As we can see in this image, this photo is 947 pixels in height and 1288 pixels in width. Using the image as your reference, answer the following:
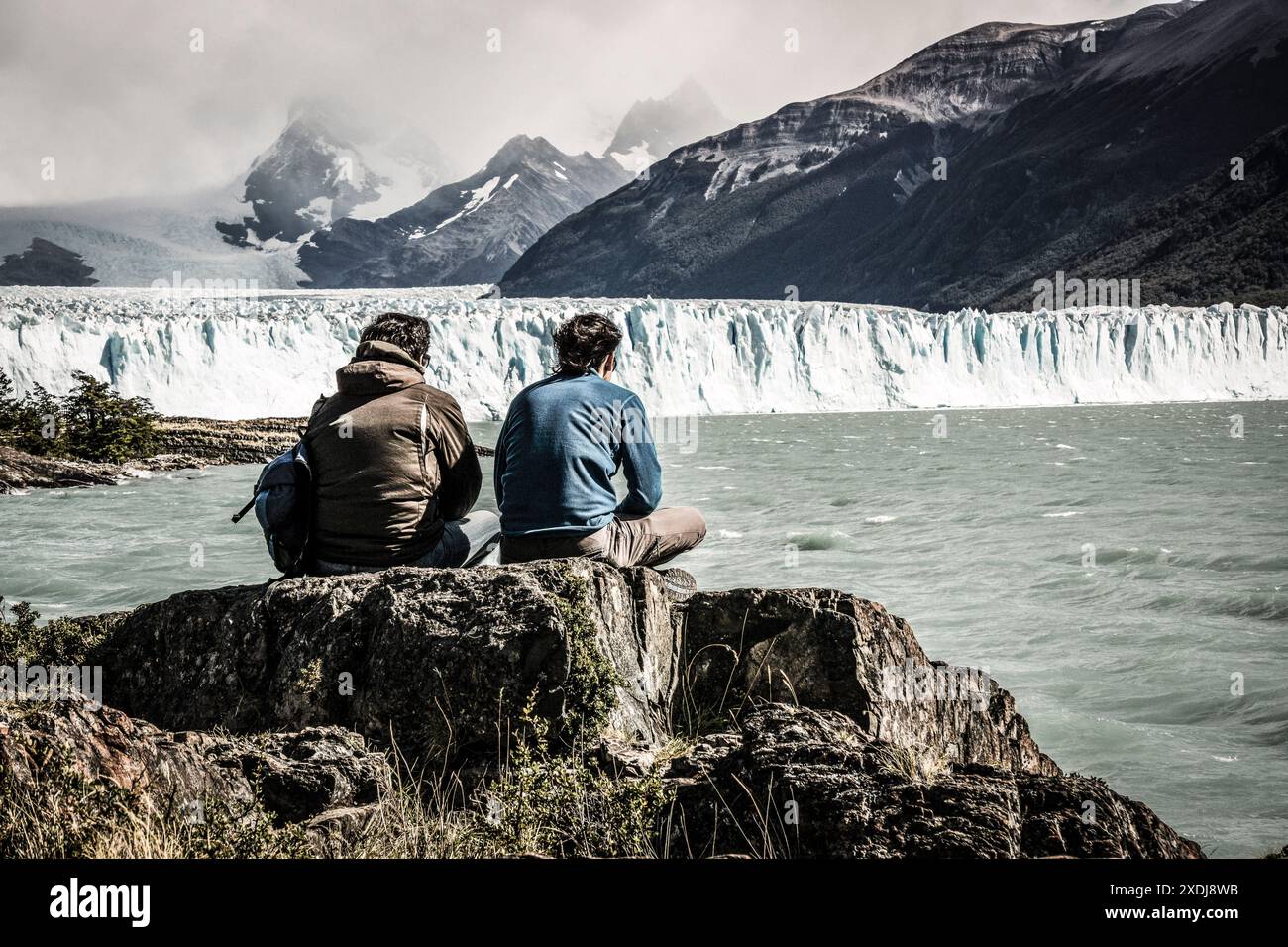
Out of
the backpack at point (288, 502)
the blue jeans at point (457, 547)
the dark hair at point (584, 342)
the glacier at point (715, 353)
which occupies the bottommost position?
the blue jeans at point (457, 547)

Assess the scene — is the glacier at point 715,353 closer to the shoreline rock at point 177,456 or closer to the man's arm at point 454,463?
the shoreline rock at point 177,456

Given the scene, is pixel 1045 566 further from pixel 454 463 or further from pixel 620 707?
pixel 620 707

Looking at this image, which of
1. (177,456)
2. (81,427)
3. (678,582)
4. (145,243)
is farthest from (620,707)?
(145,243)

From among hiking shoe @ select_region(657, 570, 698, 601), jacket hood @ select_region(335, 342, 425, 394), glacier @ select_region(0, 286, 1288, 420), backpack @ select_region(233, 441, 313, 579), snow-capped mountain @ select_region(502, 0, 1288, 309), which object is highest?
snow-capped mountain @ select_region(502, 0, 1288, 309)

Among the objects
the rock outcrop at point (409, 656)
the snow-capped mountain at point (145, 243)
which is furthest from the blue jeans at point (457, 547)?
the snow-capped mountain at point (145, 243)

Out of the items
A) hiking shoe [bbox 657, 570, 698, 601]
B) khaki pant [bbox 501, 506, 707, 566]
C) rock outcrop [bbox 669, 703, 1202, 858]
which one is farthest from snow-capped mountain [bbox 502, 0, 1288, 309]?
rock outcrop [bbox 669, 703, 1202, 858]

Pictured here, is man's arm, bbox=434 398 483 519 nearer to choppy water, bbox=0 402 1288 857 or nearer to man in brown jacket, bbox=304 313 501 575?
man in brown jacket, bbox=304 313 501 575
